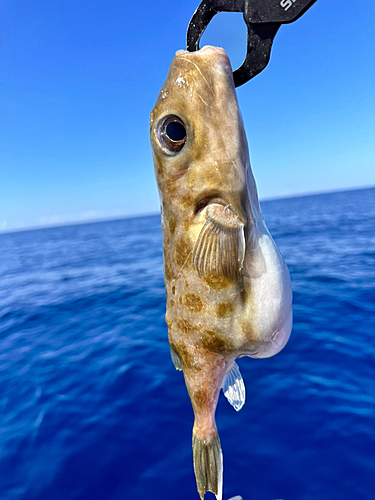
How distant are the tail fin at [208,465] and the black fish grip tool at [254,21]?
98.7 inches

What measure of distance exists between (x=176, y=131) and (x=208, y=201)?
1.60ft

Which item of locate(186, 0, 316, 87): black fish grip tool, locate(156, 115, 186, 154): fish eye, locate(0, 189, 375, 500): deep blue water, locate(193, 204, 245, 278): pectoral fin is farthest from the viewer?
locate(0, 189, 375, 500): deep blue water

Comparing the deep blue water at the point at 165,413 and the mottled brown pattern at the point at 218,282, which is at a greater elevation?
the mottled brown pattern at the point at 218,282

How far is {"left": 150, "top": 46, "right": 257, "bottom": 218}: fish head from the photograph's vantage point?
6.09 feet

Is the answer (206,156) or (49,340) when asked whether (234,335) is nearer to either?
(206,156)

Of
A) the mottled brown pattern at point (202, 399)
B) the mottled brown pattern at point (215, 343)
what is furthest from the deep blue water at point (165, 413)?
the mottled brown pattern at point (215, 343)

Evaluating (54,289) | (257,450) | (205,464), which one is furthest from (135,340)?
(54,289)

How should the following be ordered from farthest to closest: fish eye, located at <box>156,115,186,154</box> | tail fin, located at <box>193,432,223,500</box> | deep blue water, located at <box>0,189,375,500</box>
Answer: deep blue water, located at <box>0,189,375,500</box> < tail fin, located at <box>193,432,223,500</box> < fish eye, located at <box>156,115,186,154</box>

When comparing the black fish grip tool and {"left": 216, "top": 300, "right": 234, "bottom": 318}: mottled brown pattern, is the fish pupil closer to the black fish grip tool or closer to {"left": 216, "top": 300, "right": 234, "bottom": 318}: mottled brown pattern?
the black fish grip tool

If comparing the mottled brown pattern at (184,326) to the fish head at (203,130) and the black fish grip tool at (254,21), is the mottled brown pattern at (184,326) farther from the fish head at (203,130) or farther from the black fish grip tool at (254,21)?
the black fish grip tool at (254,21)

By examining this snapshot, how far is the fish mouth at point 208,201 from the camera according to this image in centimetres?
188

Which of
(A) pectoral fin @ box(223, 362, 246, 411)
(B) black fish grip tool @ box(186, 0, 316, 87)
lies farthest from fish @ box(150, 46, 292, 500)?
(A) pectoral fin @ box(223, 362, 246, 411)

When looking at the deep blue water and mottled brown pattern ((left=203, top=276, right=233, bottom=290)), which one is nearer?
mottled brown pattern ((left=203, top=276, right=233, bottom=290))

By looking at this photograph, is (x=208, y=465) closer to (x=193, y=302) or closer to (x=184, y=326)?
(x=184, y=326)
